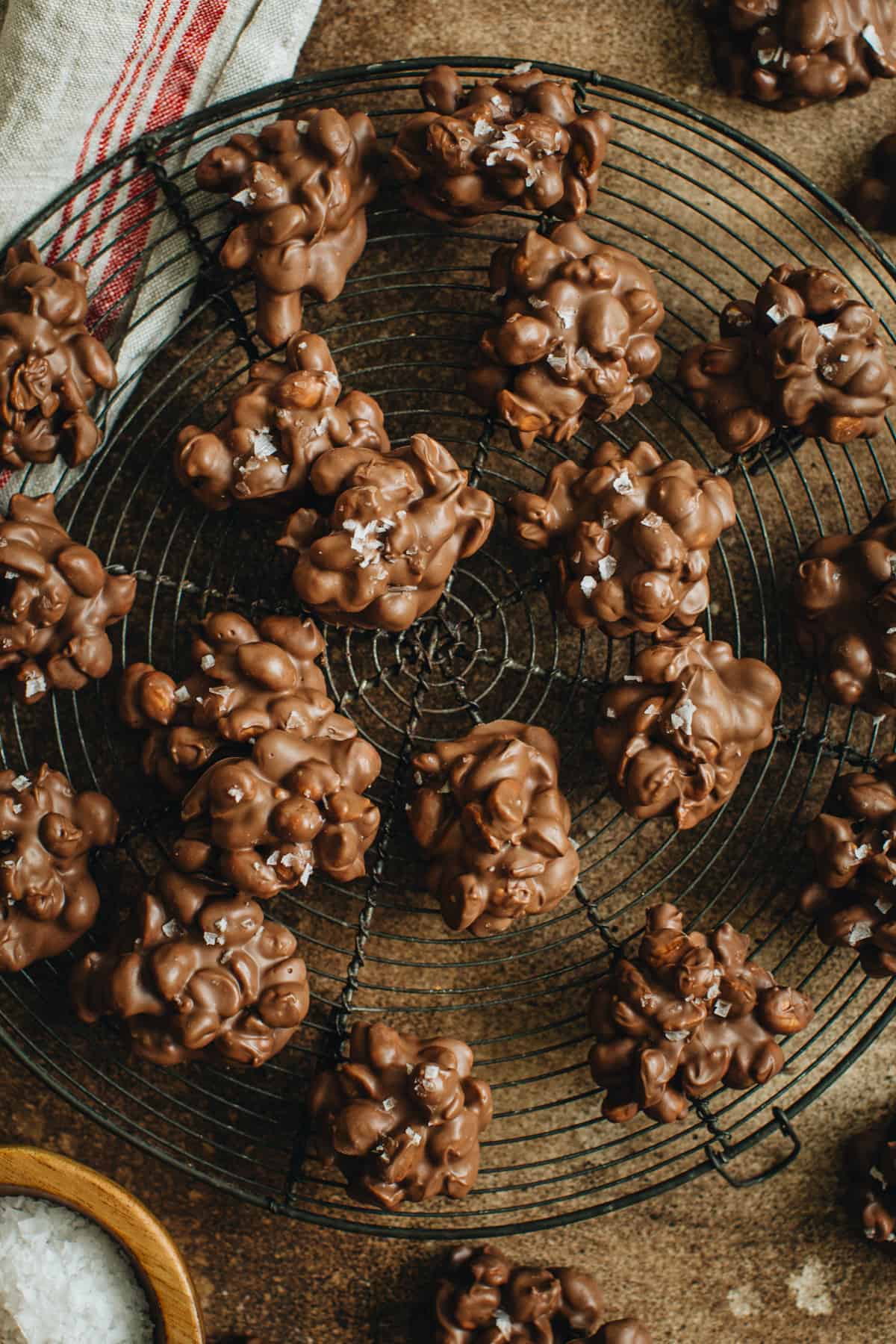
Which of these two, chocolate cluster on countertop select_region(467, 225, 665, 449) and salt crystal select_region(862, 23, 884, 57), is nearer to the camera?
chocolate cluster on countertop select_region(467, 225, 665, 449)

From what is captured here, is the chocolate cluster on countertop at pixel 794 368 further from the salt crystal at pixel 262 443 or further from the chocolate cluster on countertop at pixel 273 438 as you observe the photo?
the salt crystal at pixel 262 443

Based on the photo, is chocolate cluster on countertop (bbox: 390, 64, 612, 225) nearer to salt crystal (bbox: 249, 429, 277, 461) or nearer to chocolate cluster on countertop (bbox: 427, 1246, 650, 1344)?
salt crystal (bbox: 249, 429, 277, 461)

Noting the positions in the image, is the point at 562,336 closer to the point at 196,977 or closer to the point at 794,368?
the point at 794,368

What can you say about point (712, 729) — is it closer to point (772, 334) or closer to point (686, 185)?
point (772, 334)

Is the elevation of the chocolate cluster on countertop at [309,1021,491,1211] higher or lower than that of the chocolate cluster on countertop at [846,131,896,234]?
lower

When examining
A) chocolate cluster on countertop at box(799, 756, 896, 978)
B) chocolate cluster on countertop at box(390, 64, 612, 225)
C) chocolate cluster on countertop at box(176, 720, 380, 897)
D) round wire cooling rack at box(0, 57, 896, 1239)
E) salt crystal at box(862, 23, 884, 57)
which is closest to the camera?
chocolate cluster on countertop at box(176, 720, 380, 897)

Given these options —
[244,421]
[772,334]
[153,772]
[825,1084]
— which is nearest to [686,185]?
[772,334]

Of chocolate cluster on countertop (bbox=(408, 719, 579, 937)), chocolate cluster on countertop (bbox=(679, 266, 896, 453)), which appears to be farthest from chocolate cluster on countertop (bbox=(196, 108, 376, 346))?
chocolate cluster on countertop (bbox=(408, 719, 579, 937))
